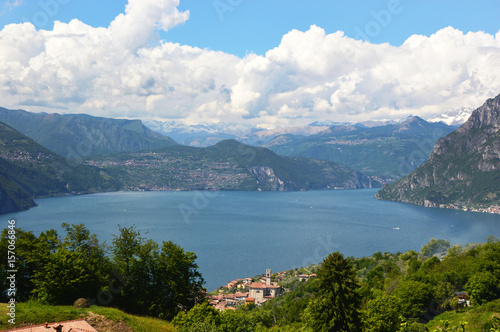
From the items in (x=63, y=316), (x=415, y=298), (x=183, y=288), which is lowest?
(x=415, y=298)

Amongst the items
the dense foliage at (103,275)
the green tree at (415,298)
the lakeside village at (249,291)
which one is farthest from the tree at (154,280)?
the lakeside village at (249,291)

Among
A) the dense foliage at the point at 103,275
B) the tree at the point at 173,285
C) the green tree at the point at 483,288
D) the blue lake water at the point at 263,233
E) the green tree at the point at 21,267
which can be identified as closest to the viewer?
the dense foliage at the point at 103,275

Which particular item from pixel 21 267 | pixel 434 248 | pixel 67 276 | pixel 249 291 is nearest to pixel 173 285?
pixel 67 276

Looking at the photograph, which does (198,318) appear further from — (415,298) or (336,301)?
(415,298)

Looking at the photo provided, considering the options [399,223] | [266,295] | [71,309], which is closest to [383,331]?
[71,309]

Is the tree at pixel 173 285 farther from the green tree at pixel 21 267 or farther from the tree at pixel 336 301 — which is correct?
the tree at pixel 336 301

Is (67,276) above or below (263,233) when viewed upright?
above

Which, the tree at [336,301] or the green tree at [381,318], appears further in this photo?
the green tree at [381,318]
